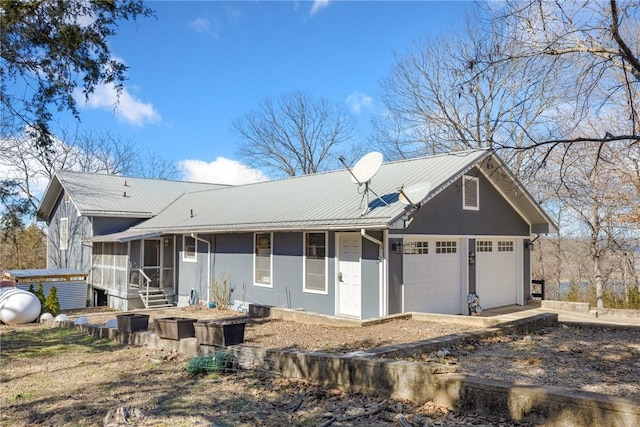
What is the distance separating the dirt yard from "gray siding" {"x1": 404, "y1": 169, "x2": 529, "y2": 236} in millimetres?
2933

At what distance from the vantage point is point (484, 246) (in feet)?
46.1

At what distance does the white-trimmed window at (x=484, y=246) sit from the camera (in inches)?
545

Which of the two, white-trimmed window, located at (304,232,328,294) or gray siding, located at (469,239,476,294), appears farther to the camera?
gray siding, located at (469,239,476,294)

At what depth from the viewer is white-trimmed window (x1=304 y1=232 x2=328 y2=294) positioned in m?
12.1

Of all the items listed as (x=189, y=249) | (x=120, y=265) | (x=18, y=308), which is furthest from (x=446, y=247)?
(x=120, y=265)

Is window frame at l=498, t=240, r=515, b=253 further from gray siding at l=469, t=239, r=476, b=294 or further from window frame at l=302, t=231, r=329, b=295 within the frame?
window frame at l=302, t=231, r=329, b=295

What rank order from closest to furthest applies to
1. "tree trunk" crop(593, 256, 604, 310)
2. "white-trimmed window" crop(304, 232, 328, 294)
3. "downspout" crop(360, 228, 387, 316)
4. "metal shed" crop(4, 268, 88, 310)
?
"downspout" crop(360, 228, 387, 316)
"white-trimmed window" crop(304, 232, 328, 294)
"tree trunk" crop(593, 256, 604, 310)
"metal shed" crop(4, 268, 88, 310)

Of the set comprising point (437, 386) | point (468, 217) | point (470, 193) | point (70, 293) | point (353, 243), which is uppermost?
point (470, 193)

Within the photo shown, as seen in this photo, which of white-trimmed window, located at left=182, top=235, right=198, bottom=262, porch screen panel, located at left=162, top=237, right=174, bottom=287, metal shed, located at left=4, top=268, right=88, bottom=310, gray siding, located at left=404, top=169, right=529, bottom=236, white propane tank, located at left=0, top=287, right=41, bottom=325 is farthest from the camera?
porch screen panel, located at left=162, top=237, right=174, bottom=287

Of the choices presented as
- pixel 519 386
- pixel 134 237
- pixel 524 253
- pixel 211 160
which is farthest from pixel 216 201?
pixel 211 160

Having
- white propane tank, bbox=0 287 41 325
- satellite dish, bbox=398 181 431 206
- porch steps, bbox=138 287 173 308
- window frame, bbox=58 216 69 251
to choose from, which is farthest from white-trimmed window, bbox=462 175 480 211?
window frame, bbox=58 216 69 251

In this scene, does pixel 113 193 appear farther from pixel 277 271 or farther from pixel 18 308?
pixel 277 271

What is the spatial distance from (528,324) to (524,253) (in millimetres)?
6166

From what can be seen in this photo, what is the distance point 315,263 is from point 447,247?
11.9 ft
